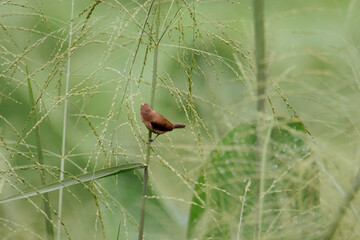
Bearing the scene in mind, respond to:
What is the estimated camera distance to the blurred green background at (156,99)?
1.76ft

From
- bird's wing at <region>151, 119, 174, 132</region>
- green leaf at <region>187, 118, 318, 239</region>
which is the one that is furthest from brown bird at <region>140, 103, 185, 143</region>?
green leaf at <region>187, 118, 318, 239</region>

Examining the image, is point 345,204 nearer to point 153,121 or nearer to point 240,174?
point 153,121

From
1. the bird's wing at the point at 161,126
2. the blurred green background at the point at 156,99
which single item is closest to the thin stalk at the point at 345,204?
the blurred green background at the point at 156,99

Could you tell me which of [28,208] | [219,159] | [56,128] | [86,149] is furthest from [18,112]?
[219,159]

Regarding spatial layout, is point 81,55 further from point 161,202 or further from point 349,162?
point 349,162

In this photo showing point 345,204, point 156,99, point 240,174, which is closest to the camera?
point 345,204

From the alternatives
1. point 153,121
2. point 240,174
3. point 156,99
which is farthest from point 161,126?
point 156,99

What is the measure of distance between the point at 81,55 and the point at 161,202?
103cm

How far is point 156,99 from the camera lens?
69.9 inches

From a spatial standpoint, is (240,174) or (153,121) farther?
(240,174)

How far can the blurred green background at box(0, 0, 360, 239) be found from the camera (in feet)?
1.76

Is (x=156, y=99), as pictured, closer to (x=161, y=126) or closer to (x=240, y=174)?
(x=240, y=174)

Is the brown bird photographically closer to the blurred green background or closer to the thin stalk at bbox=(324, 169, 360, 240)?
the blurred green background

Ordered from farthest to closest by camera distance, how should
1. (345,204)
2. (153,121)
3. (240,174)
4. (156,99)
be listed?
(156,99), (240,174), (153,121), (345,204)
